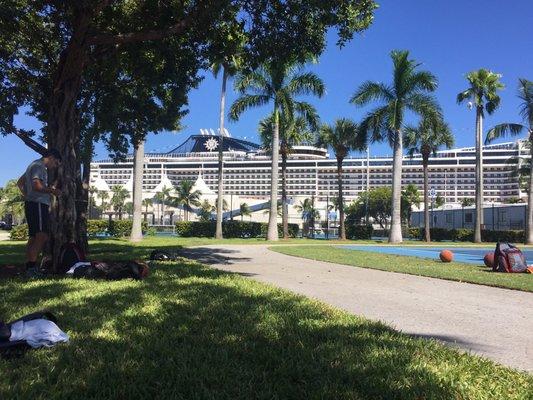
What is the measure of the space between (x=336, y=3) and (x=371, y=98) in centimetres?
2217

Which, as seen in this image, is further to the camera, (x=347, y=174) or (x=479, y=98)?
(x=347, y=174)

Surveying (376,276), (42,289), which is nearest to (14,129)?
(42,289)

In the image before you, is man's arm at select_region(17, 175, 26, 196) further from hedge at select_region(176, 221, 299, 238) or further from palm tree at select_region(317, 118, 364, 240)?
palm tree at select_region(317, 118, 364, 240)

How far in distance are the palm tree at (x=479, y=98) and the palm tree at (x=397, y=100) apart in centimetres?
674

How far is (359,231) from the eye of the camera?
134 feet

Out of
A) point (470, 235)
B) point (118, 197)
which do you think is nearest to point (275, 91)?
point (470, 235)

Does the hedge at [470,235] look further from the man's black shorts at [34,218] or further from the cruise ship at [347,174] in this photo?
the cruise ship at [347,174]

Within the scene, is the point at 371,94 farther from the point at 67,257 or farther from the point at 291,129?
the point at 67,257

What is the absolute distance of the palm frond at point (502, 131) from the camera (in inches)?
1281

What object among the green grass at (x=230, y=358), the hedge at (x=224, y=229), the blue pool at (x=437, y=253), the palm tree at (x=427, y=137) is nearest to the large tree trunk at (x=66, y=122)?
the green grass at (x=230, y=358)

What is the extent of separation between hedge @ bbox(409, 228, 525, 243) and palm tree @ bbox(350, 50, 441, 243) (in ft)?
33.2

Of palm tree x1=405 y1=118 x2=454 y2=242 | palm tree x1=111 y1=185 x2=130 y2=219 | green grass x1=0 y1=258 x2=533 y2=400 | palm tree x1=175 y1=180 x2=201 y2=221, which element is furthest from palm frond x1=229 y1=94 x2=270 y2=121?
palm tree x1=111 y1=185 x2=130 y2=219

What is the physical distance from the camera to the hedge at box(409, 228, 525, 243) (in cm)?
3578

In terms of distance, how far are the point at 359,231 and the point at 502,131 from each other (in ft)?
43.1
